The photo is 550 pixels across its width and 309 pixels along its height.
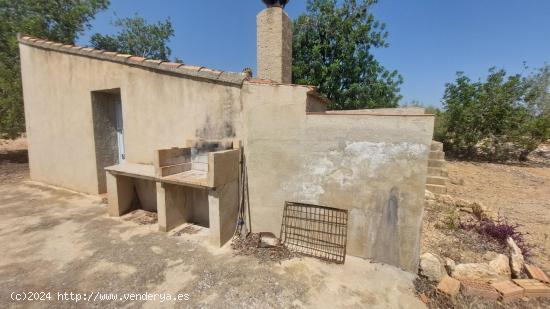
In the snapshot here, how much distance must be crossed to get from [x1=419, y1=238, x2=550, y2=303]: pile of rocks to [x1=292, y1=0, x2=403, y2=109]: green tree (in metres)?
Answer: 10.0

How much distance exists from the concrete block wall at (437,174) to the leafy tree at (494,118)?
9996 mm

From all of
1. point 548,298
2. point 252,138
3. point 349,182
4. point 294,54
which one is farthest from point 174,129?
point 294,54

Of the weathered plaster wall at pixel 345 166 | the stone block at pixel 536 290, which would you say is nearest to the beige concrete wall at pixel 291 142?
the weathered plaster wall at pixel 345 166

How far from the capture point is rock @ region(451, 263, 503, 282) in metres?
3.41

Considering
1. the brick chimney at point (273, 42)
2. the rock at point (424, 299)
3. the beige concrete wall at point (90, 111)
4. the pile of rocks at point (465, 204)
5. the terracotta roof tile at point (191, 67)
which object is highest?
the brick chimney at point (273, 42)

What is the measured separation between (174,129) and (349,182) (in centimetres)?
423

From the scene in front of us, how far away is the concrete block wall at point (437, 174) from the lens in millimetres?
6637

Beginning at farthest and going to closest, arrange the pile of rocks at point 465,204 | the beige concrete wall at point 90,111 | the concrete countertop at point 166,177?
the pile of rocks at point 465,204 → the beige concrete wall at point 90,111 → the concrete countertop at point 166,177

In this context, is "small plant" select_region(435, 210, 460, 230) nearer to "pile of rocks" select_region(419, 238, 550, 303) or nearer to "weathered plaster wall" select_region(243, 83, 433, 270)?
"pile of rocks" select_region(419, 238, 550, 303)

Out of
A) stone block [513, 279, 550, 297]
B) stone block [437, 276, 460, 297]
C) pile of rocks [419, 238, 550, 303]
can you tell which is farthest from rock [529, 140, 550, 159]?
stone block [437, 276, 460, 297]

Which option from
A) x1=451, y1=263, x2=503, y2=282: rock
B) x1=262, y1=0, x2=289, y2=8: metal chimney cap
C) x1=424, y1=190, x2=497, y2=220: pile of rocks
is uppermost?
x1=262, y1=0, x2=289, y2=8: metal chimney cap

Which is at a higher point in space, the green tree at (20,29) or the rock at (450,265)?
the green tree at (20,29)

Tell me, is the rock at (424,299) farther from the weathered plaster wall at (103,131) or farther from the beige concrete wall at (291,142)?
the weathered plaster wall at (103,131)

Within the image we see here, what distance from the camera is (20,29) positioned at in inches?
390
